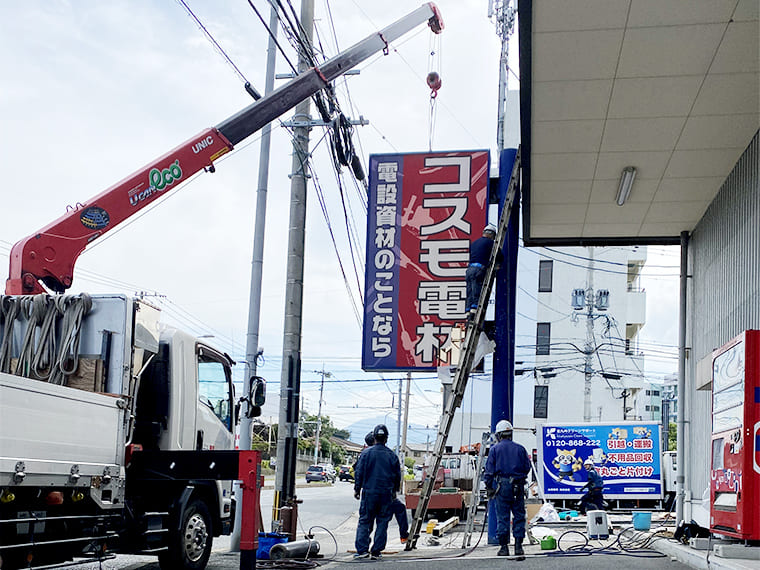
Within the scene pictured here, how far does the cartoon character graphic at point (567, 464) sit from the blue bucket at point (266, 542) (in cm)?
1863

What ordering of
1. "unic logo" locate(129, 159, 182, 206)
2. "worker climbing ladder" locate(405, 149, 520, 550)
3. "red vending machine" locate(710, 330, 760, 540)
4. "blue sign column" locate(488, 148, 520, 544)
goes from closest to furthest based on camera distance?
"red vending machine" locate(710, 330, 760, 540), "unic logo" locate(129, 159, 182, 206), "worker climbing ladder" locate(405, 149, 520, 550), "blue sign column" locate(488, 148, 520, 544)

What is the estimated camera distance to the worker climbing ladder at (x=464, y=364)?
12648 mm

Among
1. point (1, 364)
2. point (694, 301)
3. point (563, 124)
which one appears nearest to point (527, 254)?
point (694, 301)

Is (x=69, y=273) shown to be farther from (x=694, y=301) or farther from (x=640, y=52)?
(x=694, y=301)

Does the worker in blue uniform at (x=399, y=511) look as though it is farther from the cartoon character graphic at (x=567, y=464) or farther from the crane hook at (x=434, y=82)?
the cartoon character graphic at (x=567, y=464)

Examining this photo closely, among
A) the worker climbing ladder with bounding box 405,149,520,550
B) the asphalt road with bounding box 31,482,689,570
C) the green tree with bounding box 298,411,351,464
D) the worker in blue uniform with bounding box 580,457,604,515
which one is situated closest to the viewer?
the asphalt road with bounding box 31,482,689,570

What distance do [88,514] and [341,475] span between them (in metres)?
80.2

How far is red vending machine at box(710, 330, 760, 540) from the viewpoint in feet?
27.9

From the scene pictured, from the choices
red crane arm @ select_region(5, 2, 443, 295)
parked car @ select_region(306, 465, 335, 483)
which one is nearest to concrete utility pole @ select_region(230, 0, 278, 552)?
red crane arm @ select_region(5, 2, 443, 295)

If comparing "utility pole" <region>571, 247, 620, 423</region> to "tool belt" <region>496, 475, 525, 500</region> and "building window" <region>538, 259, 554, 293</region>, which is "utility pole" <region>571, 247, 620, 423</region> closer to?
"building window" <region>538, 259, 554, 293</region>

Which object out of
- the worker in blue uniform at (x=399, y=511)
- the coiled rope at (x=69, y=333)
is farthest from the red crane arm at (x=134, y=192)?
the worker in blue uniform at (x=399, y=511)

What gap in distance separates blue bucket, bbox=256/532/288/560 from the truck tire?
119cm

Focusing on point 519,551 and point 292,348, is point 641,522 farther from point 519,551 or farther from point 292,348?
point 292,348

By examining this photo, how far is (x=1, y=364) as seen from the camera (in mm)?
8664
